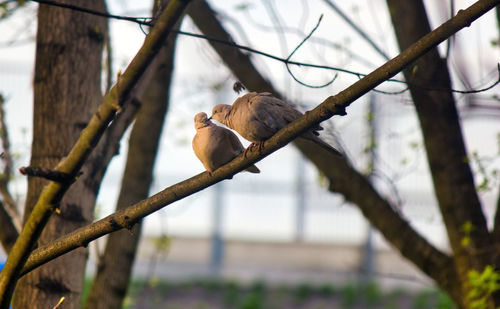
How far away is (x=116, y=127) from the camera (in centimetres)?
284

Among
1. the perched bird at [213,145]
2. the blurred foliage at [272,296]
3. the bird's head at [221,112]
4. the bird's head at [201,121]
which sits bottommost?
the blurred foliage at [272,296]

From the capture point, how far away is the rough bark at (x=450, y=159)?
337 centimetres

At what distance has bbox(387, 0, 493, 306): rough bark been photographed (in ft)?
11.0

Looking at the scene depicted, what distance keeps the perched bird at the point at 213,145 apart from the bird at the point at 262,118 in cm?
6

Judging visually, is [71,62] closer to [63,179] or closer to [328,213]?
[63,179]

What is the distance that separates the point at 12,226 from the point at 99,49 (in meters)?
1.01

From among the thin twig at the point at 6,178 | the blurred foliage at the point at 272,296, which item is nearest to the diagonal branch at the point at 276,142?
the thin twig at the point at 6,178

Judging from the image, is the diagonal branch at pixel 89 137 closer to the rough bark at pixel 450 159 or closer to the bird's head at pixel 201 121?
the bird's head at pixel 201 121

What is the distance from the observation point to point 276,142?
5.65 feet

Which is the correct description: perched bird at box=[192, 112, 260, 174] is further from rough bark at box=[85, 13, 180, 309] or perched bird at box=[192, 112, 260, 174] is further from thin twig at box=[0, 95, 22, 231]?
thin twig at box=[0, 95, 22, 231]

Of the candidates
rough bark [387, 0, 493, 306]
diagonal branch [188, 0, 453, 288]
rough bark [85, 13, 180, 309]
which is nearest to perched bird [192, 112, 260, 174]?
rough bark [85, 13, 180, 309]

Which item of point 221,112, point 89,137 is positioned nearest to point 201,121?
point 221,112

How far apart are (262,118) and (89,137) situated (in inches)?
25.3

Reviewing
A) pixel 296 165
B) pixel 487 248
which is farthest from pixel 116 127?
pixel 296 165
